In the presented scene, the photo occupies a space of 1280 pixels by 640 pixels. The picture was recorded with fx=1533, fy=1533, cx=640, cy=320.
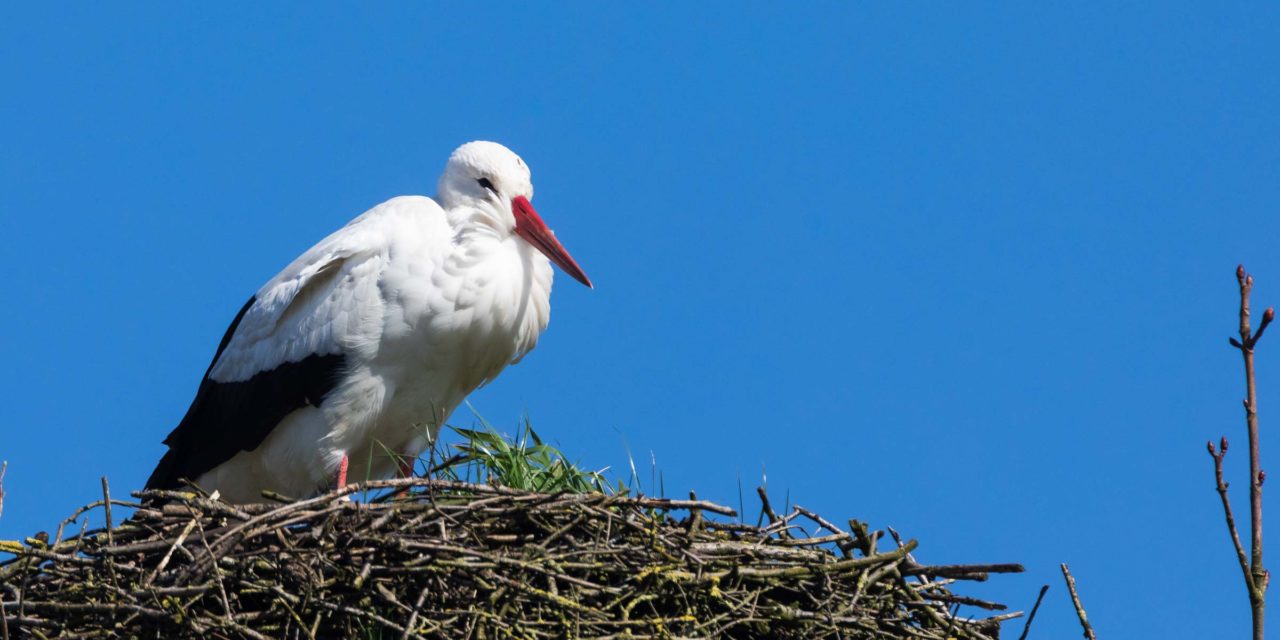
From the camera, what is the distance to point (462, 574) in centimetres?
407

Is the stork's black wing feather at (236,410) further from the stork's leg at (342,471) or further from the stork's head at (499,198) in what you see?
the stork's head at (499,198)

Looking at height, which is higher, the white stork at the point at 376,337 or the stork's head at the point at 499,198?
the stork's head at the point at 499,198

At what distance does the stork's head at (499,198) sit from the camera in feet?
19.8

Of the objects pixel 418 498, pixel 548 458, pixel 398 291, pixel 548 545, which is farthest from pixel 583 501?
pixel 398 291

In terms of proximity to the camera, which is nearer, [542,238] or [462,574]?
[462,574]

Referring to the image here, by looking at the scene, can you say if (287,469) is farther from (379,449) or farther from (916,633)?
(916,633)

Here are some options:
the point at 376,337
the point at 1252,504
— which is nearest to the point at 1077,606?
the point at 1252,504

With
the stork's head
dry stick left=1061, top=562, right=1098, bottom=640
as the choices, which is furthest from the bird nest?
the stork's head

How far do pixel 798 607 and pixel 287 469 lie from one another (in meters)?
2.38

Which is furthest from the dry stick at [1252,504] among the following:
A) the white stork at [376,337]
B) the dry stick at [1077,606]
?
the white stork at [376,337]

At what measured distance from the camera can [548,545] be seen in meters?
4.30

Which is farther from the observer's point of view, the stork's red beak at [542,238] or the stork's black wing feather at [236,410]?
the stork's red beak at [542,238]

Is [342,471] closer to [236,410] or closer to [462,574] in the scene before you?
[236,410]

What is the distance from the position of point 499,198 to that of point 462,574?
90.5 inches
